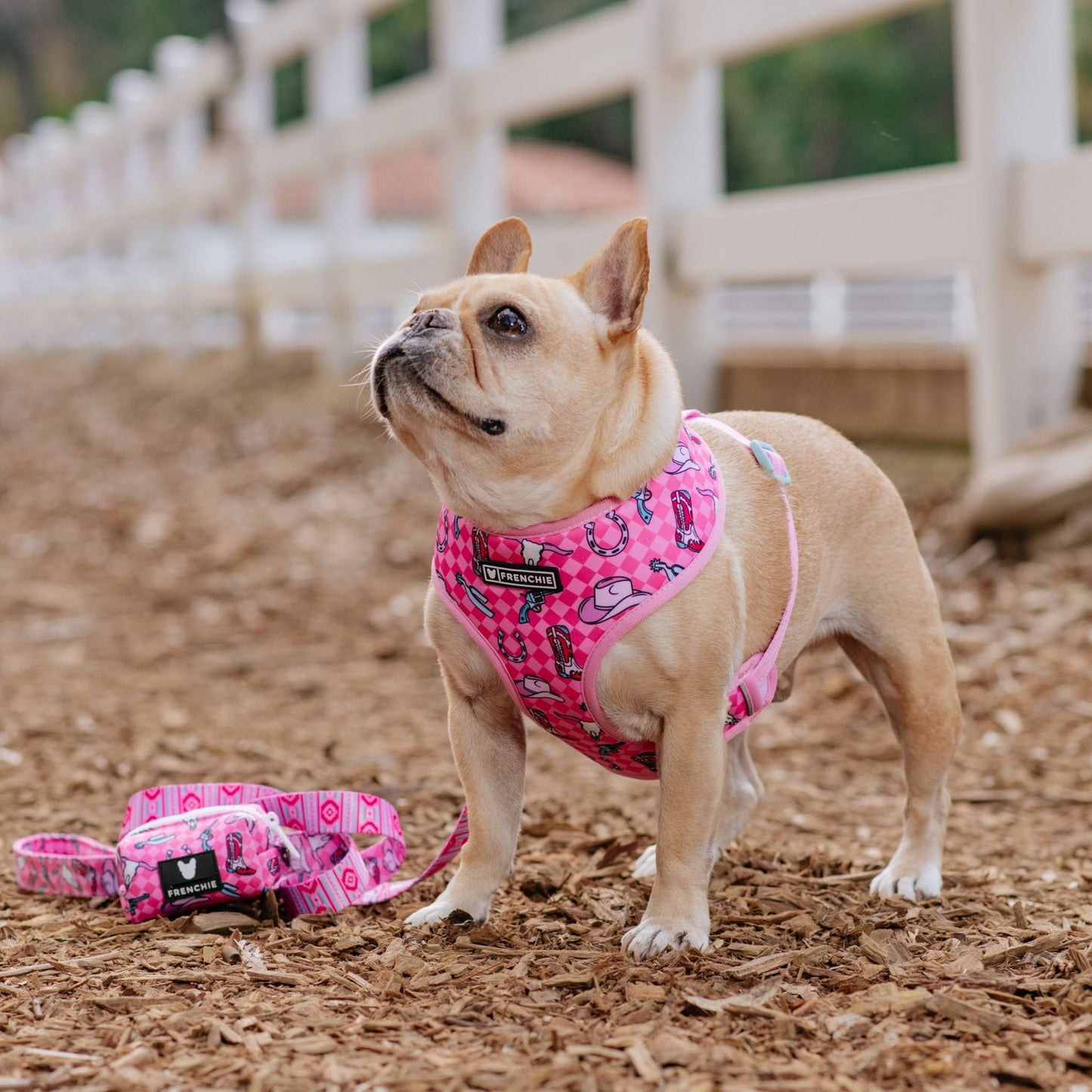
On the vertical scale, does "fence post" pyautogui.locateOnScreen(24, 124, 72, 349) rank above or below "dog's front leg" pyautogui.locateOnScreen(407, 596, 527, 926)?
above

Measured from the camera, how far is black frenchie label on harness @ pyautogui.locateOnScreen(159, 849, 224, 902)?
2709 mm

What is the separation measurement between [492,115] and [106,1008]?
6657 mm

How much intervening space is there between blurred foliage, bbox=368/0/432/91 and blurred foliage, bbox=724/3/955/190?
7.09 meters

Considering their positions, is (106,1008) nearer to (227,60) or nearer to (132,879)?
(132,879)

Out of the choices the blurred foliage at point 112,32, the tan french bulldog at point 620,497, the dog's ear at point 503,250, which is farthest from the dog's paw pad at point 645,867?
the blurred foliage at point 112,32

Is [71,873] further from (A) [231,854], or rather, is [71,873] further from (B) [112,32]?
(B) [112,32]

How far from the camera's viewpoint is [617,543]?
7.93ft

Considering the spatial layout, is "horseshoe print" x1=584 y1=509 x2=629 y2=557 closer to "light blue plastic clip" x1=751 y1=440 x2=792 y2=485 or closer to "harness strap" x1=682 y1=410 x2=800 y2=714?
"harness strap" x1=682 y1=410 x2=800 y2=714

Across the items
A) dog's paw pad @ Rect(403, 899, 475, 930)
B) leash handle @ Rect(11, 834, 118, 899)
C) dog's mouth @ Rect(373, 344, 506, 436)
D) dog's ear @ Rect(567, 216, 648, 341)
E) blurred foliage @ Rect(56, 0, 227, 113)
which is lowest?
dog's paw pad @ Rect(403, 899, 475, 930)

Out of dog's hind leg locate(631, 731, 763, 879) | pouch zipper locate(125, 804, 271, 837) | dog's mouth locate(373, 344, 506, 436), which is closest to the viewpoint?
dog's mouth locate(373, 344, 506, 436)

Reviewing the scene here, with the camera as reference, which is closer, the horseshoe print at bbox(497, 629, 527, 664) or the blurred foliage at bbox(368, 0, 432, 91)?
the horseshoe print at bbox(497, 629, 527, 664)

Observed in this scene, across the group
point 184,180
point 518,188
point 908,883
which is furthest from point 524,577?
point 518,188

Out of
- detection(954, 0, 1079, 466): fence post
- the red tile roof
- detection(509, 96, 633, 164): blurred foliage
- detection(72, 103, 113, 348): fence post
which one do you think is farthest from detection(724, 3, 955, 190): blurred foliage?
detection(954, 0, 1079, 466): fence post

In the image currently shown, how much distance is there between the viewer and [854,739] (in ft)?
13.9
